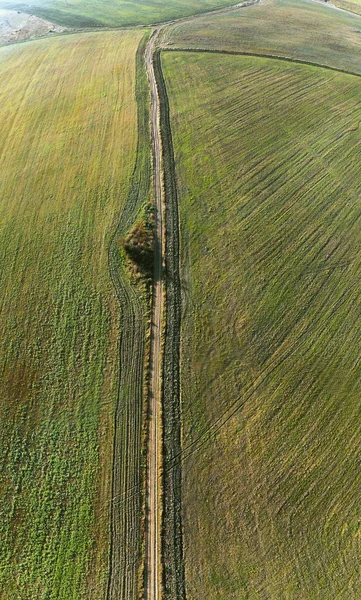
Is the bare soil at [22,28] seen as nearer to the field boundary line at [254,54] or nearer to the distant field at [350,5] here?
the field boundary line at [254,54]

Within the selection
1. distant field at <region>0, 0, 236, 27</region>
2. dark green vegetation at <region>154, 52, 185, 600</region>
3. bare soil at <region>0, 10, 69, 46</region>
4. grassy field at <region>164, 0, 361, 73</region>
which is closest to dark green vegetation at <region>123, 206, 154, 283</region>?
dark green vegetation at <region>154, 52, 185, 600</region>

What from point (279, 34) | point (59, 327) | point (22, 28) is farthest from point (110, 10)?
point (59, 327)

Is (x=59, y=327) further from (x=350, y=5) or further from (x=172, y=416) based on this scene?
(x=350, y=5)

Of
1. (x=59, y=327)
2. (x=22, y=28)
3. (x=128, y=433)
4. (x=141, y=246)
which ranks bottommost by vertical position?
(x=128, y=433)

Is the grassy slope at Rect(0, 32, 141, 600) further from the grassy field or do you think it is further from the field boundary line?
the grassy field

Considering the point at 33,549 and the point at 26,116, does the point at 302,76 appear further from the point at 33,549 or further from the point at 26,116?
the point at 33,549

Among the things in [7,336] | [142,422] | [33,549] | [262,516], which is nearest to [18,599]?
[33,549]
